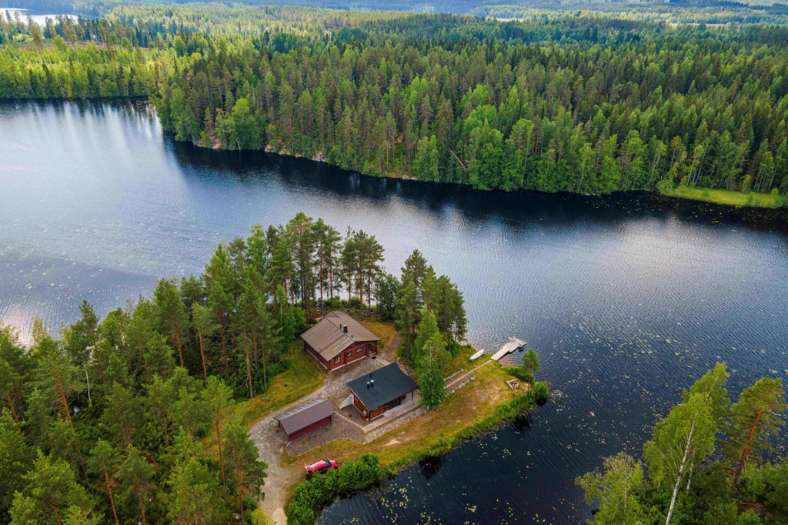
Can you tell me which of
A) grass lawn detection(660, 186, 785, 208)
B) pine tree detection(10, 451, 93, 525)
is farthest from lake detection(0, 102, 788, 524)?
pine tree detection(10, 451, 93, 525)

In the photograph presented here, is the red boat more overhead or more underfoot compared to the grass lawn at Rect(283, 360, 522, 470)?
more overhead

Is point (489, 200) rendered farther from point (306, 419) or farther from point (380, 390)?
point (306, 419)

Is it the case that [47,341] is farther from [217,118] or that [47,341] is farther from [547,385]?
[217,118]

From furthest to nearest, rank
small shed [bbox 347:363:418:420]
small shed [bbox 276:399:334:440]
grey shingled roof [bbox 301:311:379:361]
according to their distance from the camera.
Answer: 1. grey shingled roof [bbox 301:311:379:361]
2. small shed [bbox 347:363:418:420]
3. small shed [bbox 276:399:334:440]

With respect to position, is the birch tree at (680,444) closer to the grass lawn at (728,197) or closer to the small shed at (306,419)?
the small shed at (306,419)

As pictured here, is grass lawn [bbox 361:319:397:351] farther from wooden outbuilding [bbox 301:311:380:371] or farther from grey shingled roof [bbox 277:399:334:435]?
grey shingled roof [bbox 277:399:334:435]
